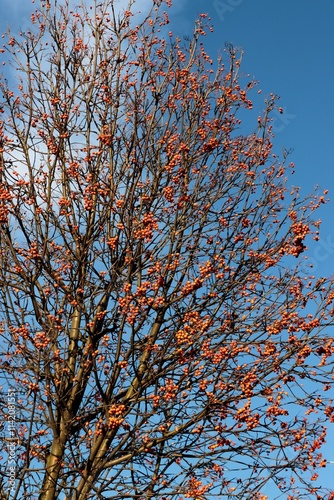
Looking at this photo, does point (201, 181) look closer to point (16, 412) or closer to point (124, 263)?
point (124, 263)

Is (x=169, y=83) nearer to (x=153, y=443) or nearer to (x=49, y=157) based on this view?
(x=49, y=157)

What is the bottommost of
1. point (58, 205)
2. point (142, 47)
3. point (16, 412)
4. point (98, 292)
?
point (16, 412)

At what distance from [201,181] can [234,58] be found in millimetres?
3419

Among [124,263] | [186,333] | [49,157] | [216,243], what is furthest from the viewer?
[49,157]

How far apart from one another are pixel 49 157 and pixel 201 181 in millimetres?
3179

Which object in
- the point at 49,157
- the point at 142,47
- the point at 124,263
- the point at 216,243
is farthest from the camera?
the point at 142,47

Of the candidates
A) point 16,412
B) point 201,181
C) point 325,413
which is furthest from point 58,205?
point 325,413

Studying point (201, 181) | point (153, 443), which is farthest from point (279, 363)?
point (201, 181)

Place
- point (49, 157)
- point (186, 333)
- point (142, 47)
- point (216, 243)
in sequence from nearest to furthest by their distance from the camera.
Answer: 1. point (186, 333)
2. point (216, 243)
3. point (49, 157)
4. point (142, 47)

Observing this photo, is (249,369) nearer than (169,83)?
Yes

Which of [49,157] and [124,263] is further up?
[49,157]

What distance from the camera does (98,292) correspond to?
35.7 feet

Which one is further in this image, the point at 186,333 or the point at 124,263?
the point at 124,263

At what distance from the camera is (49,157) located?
12484 mm
